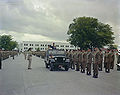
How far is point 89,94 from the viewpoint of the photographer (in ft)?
17.3

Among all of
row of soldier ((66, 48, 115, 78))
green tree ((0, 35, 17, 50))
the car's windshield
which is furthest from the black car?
green tree ((0, 35, 17, 50))

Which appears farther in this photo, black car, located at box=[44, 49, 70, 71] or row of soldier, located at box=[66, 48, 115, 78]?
black car, located at box=[44, 49, 70, 71]

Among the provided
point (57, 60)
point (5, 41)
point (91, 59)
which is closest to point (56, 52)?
point (57, 60)

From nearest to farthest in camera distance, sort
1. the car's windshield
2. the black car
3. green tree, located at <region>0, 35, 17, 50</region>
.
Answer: green tree, located at <region>0, 35, 17, 50</region>, the black car, the car's windshield

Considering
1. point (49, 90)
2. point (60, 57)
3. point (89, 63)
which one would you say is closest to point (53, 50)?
point (60, 57)

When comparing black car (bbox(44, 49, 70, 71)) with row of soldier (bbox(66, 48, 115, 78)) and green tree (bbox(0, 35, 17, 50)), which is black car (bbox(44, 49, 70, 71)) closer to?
row of soldier (bbox(66, 48, 115, 78))

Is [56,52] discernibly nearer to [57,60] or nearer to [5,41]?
[57,60]

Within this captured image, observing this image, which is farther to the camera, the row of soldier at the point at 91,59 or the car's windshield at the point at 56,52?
the car's windshield at the point at 56,52

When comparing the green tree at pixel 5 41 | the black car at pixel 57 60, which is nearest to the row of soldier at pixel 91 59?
the black car at pixel 57 60

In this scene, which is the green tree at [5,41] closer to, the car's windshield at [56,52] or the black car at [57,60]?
the car's windshield at [56,52]

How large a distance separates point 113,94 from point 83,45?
6.45 metres

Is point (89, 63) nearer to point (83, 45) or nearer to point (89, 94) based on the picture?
point (83, 45)

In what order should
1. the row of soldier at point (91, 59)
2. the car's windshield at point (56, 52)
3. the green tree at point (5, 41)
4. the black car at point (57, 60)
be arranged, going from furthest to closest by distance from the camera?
the car's windshield at point (56, 52), the black car at point (57, 60), the green tree at point (5, 41), the row of soldier at point (91, 59)

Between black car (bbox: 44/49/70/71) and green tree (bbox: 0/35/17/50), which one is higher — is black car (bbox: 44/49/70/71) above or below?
below
